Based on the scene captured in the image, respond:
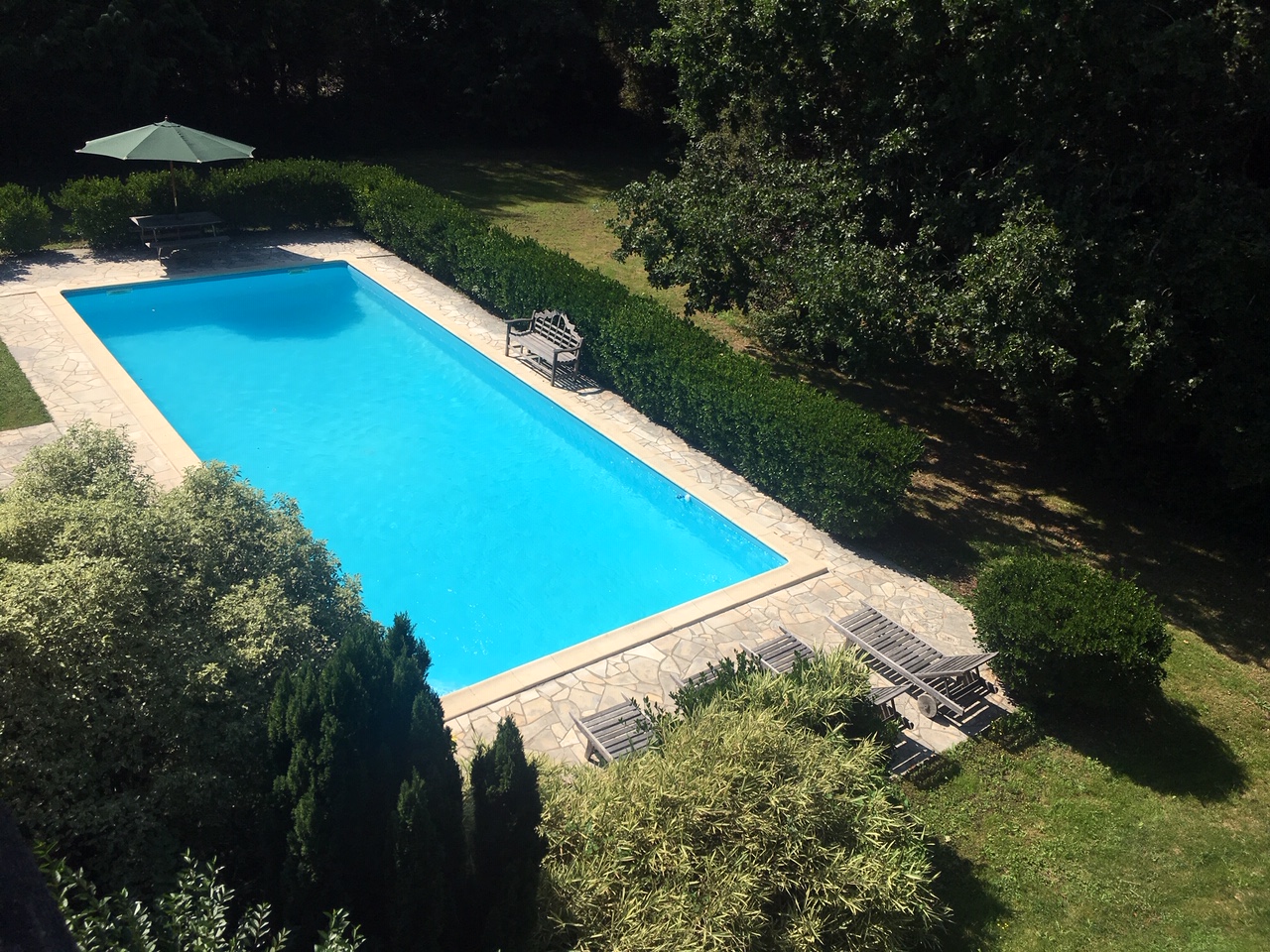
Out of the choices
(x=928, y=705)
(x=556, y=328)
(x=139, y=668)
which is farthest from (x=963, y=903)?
(x=556, y=328)

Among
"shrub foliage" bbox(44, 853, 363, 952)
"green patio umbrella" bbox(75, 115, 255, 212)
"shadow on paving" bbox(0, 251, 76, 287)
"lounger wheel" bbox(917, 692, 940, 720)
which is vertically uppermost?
"green patio umbrella" bbox(75, 115, 255, 212)

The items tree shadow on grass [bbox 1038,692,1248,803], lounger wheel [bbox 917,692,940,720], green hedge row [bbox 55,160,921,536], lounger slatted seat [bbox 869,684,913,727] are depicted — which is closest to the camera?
lounger slatted seat [bbox 869,684,913,727]

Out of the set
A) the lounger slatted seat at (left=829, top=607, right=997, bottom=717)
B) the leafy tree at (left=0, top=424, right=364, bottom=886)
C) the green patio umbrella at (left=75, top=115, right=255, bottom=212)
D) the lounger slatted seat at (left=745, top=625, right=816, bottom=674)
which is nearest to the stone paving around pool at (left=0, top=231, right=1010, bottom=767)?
the lounger slatted seat at (left=829, top=607, right=997, bottom=717)

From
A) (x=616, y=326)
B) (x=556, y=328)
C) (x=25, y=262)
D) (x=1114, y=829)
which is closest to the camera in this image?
(x=1114, y=829)

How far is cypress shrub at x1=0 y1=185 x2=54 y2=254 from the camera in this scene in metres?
18.3

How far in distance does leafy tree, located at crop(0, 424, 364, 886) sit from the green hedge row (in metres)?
6.52

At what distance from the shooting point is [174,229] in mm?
19734

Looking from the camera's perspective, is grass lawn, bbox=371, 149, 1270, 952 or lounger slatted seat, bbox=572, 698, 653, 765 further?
lounger slatted seat, bbox=572, 698, 653, 765

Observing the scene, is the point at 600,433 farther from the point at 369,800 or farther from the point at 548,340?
the point at 369,800

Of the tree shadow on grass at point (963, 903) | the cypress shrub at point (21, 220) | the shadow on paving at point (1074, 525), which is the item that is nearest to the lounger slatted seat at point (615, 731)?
the tree shadow on grass at point (963, 903)

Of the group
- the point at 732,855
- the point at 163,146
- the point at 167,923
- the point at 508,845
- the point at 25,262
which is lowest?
the point at 25,262

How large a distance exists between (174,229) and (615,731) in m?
16.8

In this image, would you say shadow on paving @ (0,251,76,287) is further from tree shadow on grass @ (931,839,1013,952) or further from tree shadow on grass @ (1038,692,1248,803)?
tree shadow on grass @ (1038,692,1248,803)

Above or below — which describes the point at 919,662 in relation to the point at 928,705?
above
